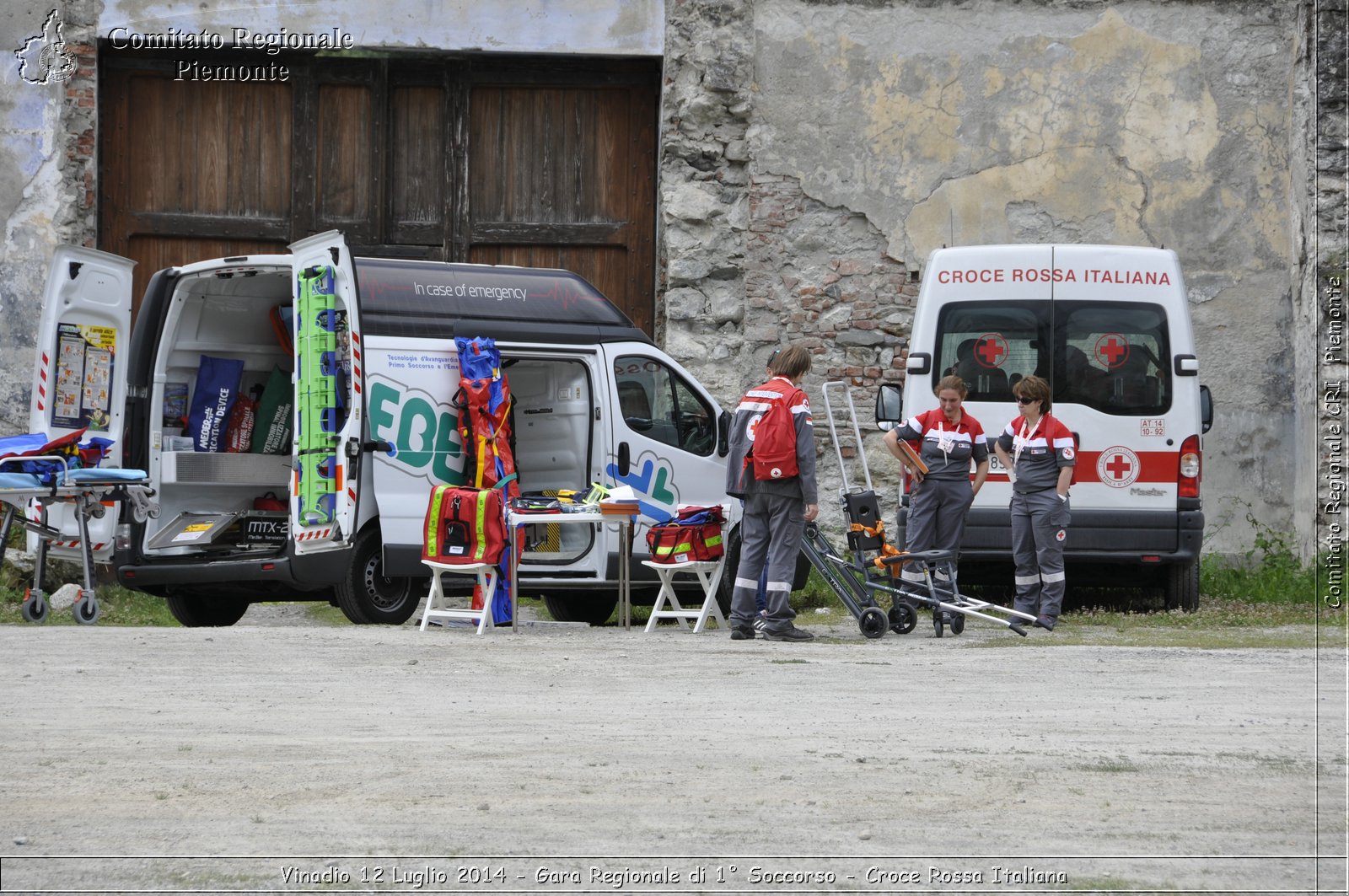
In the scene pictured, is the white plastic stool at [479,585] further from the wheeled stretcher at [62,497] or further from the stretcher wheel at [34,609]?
the stretcher wheel at [34,609]

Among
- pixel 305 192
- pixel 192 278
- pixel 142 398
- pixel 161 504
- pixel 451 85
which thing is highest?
pixel 451 85

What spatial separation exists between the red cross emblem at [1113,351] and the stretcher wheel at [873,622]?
2913mm

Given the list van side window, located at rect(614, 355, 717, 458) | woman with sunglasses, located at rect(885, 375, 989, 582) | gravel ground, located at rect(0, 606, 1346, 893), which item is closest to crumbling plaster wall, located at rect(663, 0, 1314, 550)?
van side window, located at rect(614, 355, 717, 458)

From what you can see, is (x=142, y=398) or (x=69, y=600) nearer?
(x=142, y=398)

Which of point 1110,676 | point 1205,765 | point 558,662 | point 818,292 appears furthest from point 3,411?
point 1205,765

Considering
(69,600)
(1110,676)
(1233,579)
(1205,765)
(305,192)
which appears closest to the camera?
(1205,765)

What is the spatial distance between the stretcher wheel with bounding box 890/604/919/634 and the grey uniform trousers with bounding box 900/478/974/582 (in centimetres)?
40

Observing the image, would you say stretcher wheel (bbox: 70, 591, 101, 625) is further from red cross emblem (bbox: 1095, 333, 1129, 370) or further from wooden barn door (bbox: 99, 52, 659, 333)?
red cross emblem (bbox: 1095, 333, 1129, 370)

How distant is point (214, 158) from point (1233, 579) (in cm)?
952

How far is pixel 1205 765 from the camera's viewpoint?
5.52 meters

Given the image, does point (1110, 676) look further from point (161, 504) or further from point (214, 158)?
point (214, 158)

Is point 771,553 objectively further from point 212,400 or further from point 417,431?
point 212,400

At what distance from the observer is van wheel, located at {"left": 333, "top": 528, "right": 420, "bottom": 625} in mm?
10781

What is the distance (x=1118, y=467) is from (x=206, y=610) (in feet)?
21.0
